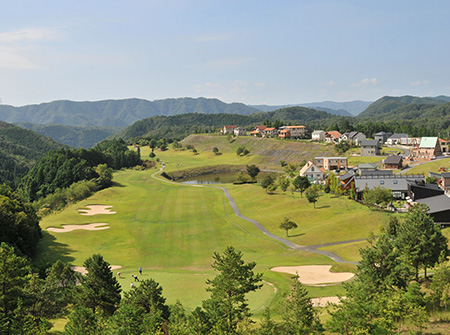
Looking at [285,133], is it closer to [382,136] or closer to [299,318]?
[382,136]

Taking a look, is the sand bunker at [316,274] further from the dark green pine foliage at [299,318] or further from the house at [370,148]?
the house at [370,148]

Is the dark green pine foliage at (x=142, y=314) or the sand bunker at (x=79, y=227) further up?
the dark green pine foliage at (x=142, y=314)

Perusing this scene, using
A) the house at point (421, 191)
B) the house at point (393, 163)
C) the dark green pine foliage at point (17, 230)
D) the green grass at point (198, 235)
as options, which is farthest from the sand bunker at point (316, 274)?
the house at point (393, 163)

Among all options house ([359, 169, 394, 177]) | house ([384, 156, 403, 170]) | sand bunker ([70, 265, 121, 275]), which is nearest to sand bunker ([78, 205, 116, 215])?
sand bunker ([70, 265, 121, 275])

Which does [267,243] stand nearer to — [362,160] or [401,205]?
[401,205]

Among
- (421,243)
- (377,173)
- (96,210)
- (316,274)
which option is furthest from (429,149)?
(96,210)

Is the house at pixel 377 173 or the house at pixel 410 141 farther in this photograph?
the house at pixel 410 141
